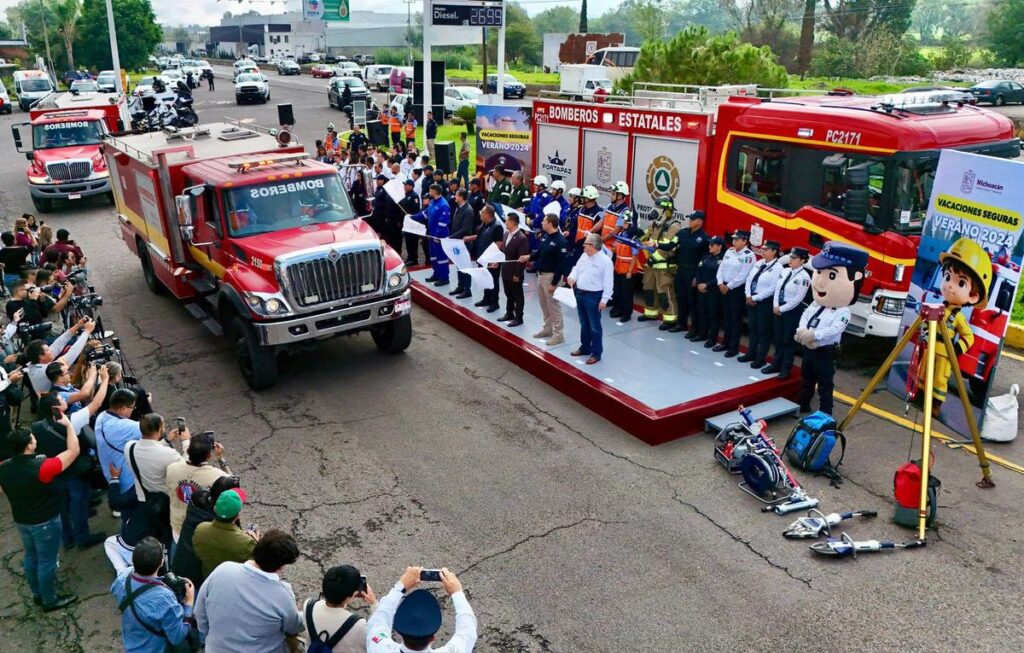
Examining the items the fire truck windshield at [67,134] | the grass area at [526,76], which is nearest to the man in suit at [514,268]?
the fire truck windshield at [67,134]

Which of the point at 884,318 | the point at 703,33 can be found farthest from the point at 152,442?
the point at 703,33

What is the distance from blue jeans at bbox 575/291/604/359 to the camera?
10.2 m

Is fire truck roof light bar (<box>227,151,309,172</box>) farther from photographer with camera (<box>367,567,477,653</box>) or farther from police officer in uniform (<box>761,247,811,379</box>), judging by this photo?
photographer with camera (<box>367,567,477,653</box>)

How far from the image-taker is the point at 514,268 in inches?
448

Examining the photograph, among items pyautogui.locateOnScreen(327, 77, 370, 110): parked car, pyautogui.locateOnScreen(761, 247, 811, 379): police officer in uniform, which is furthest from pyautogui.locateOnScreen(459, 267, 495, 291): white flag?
pyautogui.locateOnScreen(327, 77, 370, 110): parked car

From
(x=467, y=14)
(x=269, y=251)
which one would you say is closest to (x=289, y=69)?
(x=467, y=14)

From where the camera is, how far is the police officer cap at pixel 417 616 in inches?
151

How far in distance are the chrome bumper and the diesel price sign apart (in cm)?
1262

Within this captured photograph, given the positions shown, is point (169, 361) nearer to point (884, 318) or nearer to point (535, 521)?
point (535, 521)

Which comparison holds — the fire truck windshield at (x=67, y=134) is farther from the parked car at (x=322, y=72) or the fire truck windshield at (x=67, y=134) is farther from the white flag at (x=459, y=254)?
the parked car at (x=322, y=72)

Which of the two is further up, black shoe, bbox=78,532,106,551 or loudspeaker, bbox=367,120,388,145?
loudspeaker, bbox=367,120,388,145

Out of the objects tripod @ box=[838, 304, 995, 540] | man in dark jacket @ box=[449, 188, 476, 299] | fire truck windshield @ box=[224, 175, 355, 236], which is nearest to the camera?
tripod @ box=[838, 304, 995, 540]

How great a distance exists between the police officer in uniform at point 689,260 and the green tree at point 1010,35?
2188 inches

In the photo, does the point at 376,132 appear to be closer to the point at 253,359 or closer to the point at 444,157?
the point at 444,157
